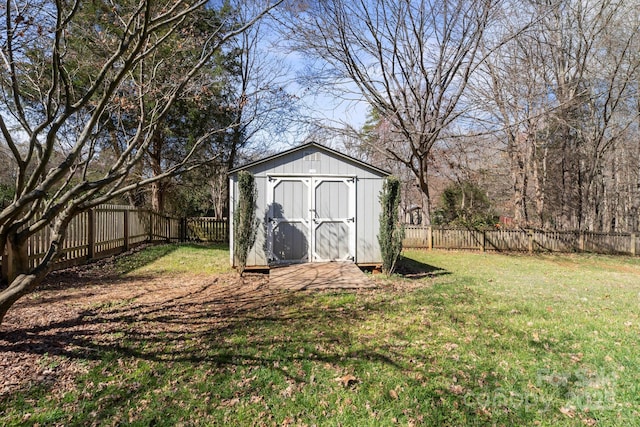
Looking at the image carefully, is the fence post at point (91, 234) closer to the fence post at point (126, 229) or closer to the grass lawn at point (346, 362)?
the fence post at point (126, 229)

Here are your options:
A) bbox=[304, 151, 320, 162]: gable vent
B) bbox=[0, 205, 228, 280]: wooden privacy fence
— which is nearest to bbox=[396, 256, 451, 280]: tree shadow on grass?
bbox=[304, 151, 320, 162]: gable vent

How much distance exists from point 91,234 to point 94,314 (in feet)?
16.2

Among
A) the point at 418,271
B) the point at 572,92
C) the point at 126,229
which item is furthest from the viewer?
the point at 572,92

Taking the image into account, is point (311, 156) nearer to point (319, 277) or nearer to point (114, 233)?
point (319, 277)

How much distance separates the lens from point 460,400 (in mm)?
2793

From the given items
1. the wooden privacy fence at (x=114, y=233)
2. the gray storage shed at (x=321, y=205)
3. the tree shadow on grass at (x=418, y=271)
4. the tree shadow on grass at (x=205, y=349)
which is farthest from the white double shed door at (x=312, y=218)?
the wooden privacy fence at (x=114, y=233)

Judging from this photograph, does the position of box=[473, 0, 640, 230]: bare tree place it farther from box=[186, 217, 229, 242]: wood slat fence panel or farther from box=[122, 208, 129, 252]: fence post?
box=[122, 208, 129, 252]: fence post

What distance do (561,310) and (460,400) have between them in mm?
3350

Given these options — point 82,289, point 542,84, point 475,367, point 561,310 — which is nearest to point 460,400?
point 475,367

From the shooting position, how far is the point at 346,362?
11.1 feet

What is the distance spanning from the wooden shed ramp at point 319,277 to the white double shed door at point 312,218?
39 centimetres

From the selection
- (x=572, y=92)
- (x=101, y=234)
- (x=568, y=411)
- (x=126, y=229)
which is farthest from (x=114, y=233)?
(x=572, y=92)

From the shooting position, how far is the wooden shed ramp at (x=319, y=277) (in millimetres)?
6297

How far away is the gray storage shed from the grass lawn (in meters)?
2.45
